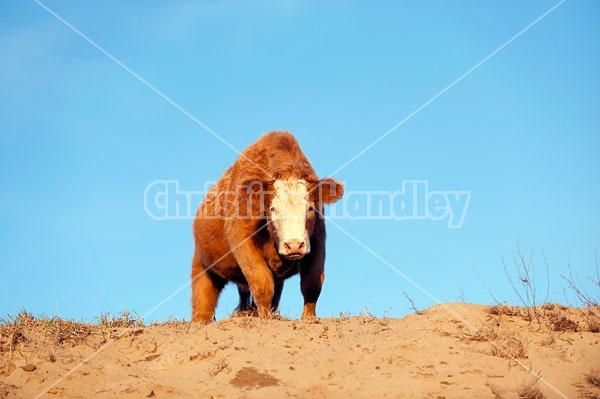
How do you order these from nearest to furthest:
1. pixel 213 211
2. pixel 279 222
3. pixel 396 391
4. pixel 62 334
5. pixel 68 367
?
pixel 396 391
pixel 68 367
pixel 62 334
pixel 279 222
pixel 213 211

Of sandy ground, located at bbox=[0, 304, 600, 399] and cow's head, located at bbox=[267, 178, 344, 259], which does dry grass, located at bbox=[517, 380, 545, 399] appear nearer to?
sandy ground, located at bbox=[0, 304, 600, 399]

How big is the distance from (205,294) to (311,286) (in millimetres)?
3046

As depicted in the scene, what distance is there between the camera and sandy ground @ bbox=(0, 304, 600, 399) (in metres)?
6.77

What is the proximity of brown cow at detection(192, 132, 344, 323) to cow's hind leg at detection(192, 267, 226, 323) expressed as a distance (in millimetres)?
666

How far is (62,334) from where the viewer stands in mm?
8031

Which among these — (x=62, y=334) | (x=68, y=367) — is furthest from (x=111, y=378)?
(x=62, y=334)

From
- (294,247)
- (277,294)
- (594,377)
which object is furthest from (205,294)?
(594,377)

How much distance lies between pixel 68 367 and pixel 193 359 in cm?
128

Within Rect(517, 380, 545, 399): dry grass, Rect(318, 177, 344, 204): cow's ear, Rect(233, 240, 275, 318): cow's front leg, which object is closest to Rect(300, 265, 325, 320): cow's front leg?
Rect(233, 240, 275, 318): cow's front leg

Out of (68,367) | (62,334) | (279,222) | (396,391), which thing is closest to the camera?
(396,391)

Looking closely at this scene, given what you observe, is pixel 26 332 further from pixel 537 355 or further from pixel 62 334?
pixel 537 355

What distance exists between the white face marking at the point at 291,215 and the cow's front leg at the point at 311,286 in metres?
0.58

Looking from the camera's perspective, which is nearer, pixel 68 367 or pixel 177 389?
pixel 177 389

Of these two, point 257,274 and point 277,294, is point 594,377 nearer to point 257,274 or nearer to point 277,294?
point 257,274
